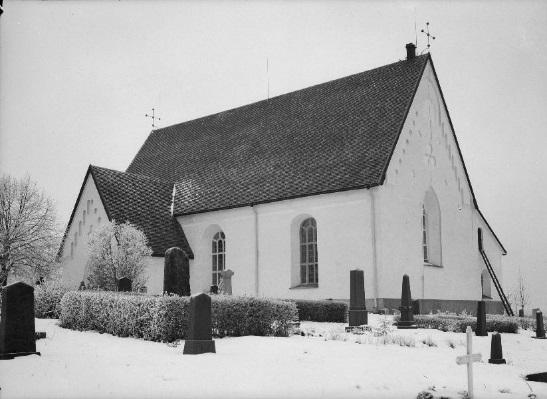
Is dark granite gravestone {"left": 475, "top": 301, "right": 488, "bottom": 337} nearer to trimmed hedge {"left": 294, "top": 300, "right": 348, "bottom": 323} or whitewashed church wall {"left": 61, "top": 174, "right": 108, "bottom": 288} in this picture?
trimmed hedge {"left": 294, "top": 300, "right": 348, "bottom": 323}

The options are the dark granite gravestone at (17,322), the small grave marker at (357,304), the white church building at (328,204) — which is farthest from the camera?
the white church building at (328,204)

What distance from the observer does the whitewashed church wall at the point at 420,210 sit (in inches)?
914

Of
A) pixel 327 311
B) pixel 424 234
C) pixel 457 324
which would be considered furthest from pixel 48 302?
pixel 424 234

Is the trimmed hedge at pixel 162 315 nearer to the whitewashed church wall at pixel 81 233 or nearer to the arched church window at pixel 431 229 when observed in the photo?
the whitewashed church wall at pixel 81 233

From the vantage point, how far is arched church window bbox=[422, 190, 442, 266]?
2656 cm

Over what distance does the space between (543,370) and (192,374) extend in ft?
21.7

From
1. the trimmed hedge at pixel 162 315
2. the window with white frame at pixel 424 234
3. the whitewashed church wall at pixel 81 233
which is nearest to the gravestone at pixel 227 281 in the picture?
the trimmed hedge at pixel 162 315

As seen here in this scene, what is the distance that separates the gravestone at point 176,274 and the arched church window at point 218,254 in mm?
11751

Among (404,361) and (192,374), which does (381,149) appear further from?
(192,374)

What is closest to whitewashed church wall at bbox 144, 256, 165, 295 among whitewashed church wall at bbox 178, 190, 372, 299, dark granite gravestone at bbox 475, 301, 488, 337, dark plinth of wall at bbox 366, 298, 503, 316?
whitewashed church wall at bbox 178, 190, 372, 299

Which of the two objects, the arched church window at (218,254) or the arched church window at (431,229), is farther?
the arched church window at (218,254)

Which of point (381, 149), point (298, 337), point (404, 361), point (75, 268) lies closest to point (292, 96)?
point (381, 149)

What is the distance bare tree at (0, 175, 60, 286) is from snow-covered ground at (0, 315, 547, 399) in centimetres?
2544

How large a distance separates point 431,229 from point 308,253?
5.86 m
